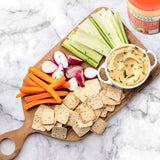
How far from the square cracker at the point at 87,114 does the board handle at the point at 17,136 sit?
18.2 inches

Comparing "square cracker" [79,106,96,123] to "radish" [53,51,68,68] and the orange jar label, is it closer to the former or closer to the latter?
"radish" [53,51,68,68]

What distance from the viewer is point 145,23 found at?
2209 millimetres

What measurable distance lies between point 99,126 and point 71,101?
31 cm

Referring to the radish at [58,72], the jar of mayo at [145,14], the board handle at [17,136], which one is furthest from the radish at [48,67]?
the jar of mayo at [145,14]

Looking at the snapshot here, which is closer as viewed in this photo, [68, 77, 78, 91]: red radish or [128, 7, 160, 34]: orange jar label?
[128, 7, 160, 34]: orange jar label

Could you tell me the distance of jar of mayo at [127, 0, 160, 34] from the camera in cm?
203

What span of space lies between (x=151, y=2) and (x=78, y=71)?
32.8 inches

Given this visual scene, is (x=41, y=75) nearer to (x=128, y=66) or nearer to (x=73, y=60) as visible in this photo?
(x=73, y=60)

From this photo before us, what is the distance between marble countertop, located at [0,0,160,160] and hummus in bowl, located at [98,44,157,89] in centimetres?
28

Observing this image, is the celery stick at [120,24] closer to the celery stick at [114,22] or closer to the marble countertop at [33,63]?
the celery stick at [114,22]

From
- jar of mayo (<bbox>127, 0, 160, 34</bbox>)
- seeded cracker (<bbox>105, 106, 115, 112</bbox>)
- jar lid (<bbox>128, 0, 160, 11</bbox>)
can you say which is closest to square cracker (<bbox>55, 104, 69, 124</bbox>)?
seeded cracker (<bbox>105, 106, 115, 112</bbox>)

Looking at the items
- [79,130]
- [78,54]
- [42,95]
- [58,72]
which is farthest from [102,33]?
[79,130]

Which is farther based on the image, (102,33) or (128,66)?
(102,33)

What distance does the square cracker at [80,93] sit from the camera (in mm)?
2506
